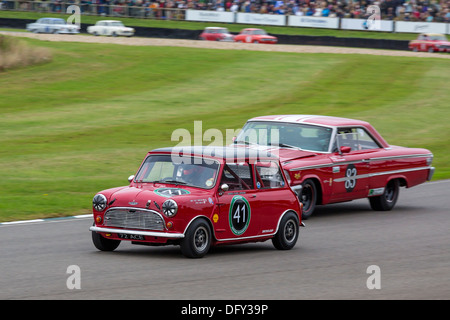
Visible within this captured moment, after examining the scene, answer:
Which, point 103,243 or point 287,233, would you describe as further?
point 287,233

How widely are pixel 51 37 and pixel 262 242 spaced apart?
33.1m

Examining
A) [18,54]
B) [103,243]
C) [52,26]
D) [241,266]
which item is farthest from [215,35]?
[241,266]

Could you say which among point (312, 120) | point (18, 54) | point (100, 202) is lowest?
point (100, 202)

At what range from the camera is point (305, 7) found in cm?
5600

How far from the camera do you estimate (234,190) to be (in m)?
10.2

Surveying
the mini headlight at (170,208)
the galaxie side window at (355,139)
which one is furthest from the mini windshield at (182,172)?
the galaxie side window at (355,139)

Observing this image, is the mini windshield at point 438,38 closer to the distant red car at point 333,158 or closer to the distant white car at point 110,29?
the distant white car at point 110,29

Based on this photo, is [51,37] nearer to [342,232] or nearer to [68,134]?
[68,134]

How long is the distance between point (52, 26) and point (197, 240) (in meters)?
45.1

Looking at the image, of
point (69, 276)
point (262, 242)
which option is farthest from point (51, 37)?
point (69, 276)

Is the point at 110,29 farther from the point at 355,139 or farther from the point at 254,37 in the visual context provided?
the point at 355,139

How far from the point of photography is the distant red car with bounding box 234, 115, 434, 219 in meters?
13.4

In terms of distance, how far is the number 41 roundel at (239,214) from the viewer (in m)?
10.1
